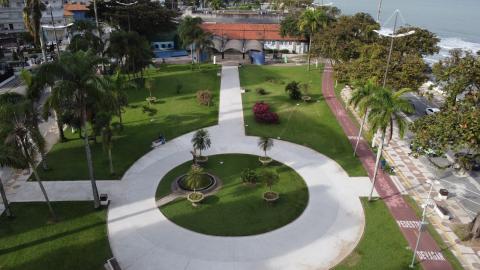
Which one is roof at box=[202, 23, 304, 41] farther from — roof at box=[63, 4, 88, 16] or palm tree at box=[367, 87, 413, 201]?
palm tree at box=[367, 87, 413, 201]

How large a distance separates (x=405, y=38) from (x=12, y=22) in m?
86.5

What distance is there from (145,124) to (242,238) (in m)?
24.3

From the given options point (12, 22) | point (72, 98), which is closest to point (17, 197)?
point (72, 98)

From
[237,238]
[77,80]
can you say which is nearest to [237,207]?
[237,238]

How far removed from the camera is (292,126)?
45.1 meters

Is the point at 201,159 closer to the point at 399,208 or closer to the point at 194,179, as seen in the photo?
the point at 194,179

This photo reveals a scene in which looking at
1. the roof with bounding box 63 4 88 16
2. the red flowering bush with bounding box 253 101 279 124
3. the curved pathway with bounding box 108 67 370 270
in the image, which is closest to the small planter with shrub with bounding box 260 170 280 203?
the curved pathway with bounding box 108 67 370 270

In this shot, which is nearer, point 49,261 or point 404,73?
point 49,261

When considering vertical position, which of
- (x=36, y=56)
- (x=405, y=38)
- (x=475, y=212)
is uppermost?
(x=405, y=38)

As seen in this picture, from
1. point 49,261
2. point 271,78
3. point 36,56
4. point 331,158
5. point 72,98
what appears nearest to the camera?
point 49,261

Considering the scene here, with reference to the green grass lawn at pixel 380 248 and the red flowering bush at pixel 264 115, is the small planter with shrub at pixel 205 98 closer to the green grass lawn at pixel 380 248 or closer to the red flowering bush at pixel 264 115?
the red flowering bush at pixel 264 115

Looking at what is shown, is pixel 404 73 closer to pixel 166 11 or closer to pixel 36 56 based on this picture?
pixel 166 11

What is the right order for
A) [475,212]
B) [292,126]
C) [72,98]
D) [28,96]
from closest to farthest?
[72,98], [475,212], [28,96], [292,126]

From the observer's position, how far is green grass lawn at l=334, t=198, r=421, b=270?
23.7 meters
